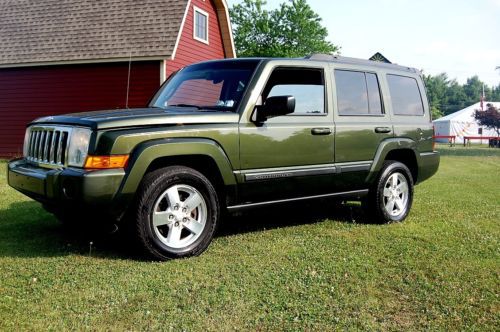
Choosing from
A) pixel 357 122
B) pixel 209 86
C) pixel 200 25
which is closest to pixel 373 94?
pixel 357 122

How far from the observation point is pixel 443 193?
8.70m

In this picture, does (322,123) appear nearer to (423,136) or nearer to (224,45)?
(423,136)

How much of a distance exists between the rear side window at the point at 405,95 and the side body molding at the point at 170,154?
2.71 metres

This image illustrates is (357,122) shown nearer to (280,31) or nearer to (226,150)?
(226,150)

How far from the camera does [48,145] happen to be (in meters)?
4.26

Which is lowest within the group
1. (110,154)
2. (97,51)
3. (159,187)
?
(159,187)

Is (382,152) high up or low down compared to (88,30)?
down

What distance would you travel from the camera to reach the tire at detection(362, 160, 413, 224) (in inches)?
228

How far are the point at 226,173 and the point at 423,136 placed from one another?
3.19 meters

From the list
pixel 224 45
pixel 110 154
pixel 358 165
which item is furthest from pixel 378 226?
pixel 224 45

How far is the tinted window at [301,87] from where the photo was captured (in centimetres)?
494

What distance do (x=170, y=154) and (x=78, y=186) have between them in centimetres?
79

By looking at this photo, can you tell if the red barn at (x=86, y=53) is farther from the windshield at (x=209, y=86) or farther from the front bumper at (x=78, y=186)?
the front bumper at (x=78, y=186)

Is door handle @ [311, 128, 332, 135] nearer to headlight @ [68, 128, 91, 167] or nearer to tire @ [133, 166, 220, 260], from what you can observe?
tire @ [133, 166, 220, 260]
